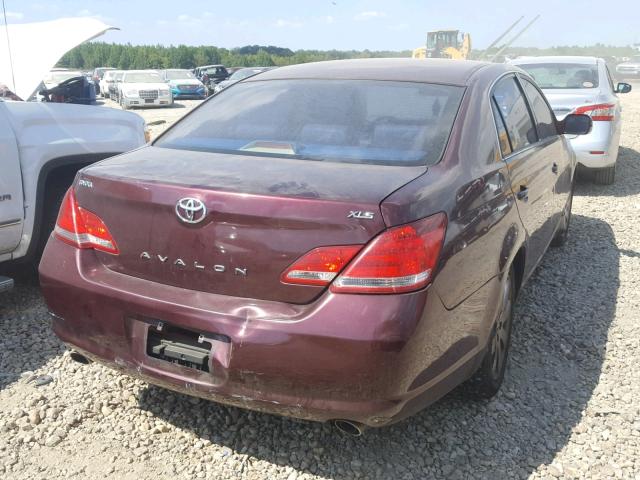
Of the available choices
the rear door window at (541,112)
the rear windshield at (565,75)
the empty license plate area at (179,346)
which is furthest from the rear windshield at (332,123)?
the rear windshield at (565,75)

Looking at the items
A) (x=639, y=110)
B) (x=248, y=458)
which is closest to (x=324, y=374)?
(x=248, y=458)

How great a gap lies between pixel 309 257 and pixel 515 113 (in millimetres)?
1988

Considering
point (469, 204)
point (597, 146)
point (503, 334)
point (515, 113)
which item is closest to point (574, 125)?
point (515, 113)

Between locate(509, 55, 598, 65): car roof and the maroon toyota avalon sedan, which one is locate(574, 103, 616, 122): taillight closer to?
locate(509, 55, 598, 65): car roof

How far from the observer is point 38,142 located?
392 cm

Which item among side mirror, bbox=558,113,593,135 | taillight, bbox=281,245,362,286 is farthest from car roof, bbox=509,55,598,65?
taillight, bbox=281,245,362,286

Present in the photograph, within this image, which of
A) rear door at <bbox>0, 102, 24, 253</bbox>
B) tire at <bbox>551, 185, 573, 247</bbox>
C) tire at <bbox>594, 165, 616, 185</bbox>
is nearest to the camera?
rear door at <bbox>0, 102, 24, 253</bbox>

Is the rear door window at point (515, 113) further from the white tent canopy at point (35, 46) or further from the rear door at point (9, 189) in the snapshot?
the white tent canopy at point (35, 46)

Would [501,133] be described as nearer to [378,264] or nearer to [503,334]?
[503,334]

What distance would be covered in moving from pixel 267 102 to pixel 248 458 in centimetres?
166

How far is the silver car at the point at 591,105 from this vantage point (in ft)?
24.0

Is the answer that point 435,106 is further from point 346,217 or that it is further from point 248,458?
point 248,458

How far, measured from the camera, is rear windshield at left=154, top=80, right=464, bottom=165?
2.67 meters

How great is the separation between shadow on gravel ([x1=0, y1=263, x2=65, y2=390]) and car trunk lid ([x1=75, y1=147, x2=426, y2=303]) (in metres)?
1.24
